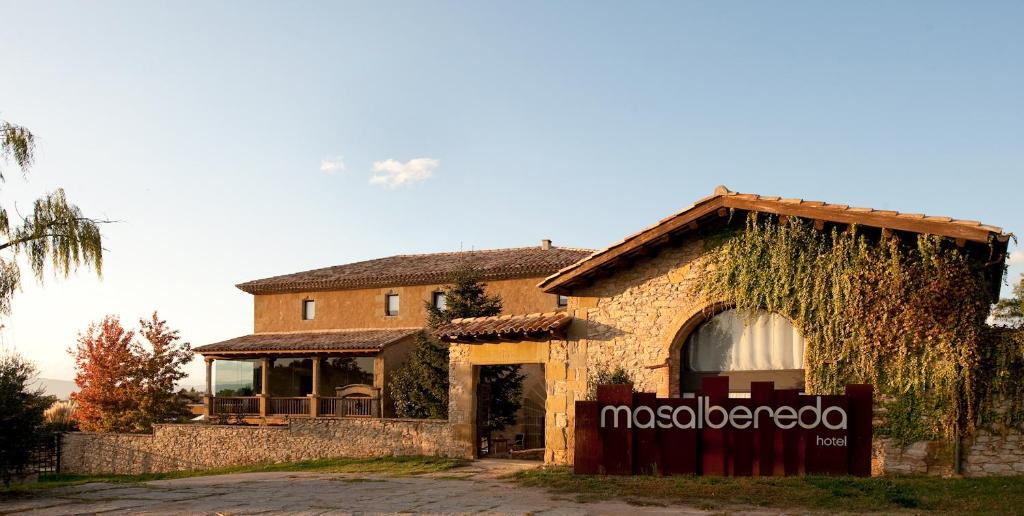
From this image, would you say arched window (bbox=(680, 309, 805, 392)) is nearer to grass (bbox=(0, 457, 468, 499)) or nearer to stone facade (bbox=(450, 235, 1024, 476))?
stone facade (bbox=(450, 235, 1024, 476))

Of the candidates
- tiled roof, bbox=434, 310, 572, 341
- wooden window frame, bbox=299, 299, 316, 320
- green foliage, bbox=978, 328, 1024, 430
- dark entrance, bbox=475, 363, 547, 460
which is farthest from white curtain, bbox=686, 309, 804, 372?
wooden window frame, bbox=299, 299, 316, 320

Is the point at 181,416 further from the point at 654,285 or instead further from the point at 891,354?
the point at 891,354

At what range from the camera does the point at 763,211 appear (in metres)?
15.3

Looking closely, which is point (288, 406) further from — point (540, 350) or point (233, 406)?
point (540, 350)

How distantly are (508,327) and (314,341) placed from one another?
58.8 ft

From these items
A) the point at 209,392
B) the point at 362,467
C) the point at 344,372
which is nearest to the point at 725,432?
the point at 362,467

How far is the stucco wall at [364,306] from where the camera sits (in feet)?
108

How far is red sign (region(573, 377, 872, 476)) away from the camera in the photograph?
519 inches

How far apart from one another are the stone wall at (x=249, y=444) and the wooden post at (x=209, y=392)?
3023mm

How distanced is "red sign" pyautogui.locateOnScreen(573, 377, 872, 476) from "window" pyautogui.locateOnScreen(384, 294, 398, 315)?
22333 mm

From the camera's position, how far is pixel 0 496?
14.1 m

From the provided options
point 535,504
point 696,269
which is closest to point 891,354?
point 696,269

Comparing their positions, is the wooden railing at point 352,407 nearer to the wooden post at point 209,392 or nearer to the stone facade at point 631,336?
the wooden post at point 209,392

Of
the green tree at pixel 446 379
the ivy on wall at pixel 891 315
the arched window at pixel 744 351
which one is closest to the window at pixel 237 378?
the green tree at pixel 446 379
